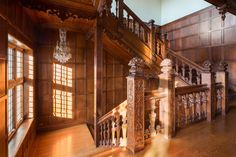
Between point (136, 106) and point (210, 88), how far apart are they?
1885 mm

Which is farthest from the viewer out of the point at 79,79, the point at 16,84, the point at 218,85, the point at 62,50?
the point at 79,79

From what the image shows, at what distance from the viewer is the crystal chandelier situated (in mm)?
4590

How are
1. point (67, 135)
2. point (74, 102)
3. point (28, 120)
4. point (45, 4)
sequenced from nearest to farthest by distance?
1. point (45, 4)
2. point (28, 120)
3. point (67, 135)
4. point (74, 102)

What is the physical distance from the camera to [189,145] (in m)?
2.34

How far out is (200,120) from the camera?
10.5ft

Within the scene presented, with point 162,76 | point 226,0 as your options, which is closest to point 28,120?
point 162,76

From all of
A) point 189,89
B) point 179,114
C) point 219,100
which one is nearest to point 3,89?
point 179,114

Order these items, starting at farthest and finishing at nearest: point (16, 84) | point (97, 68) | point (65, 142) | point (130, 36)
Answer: point (130, 36)
point (65, 142)
point (97, 68)
point (16, 84)

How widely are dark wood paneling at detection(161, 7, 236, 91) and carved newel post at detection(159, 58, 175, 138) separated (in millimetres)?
3463

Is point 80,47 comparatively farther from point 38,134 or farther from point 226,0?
point 226,0

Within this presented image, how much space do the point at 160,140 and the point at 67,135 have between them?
2896 millimetres

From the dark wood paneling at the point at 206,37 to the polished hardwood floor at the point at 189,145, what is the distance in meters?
2.13

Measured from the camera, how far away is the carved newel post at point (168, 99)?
2586 mm

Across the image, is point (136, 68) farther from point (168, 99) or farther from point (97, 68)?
point (97, 68)
